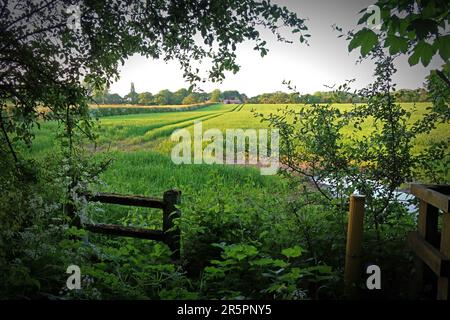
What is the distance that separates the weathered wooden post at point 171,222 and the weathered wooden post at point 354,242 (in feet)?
7.05

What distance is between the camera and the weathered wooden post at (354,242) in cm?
357

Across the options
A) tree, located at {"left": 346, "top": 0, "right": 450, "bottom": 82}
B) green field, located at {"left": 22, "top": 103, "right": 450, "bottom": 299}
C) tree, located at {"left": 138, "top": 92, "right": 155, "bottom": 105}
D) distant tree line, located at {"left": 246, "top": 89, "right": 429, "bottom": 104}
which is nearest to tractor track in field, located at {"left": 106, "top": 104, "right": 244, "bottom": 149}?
tree, located at {"left": 138, "top": 92, "right": 155, "bottom": 105}

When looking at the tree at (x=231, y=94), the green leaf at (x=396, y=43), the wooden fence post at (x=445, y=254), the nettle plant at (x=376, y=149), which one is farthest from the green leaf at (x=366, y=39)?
the tree at (x=231, y=94)

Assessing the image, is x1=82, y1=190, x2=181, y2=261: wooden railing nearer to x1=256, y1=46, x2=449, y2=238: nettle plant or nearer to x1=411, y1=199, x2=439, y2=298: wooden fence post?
x1=256, y1=46, x2=449, y2=238: nettle plant

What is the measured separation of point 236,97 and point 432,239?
7596 millimetres

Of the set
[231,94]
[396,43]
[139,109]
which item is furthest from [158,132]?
[396,43]

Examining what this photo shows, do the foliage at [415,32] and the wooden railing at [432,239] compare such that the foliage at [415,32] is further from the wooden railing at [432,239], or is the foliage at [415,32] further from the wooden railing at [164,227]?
the wooden railing at [164,227]

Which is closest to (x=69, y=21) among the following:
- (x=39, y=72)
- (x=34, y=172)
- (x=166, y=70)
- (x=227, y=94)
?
(x=39, y=72)

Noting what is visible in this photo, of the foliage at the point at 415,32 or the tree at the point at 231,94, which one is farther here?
the tree at the point at 231,94

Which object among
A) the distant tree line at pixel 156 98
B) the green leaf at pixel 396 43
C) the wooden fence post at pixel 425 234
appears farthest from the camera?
the distant tree line at pixel 156 98

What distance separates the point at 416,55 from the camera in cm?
304

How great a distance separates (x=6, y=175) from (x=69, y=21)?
6.38ft

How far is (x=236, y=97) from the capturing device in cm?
1073

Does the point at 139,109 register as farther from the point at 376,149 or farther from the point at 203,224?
the point at 376,149
